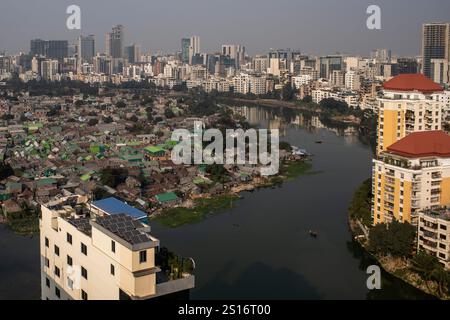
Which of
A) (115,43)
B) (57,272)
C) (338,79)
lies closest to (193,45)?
(115,43)

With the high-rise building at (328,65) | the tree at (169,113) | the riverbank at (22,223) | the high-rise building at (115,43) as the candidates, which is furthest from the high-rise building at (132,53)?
the riverbank at (22,223)

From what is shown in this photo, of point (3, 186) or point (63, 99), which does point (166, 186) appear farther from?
point (63, 99)

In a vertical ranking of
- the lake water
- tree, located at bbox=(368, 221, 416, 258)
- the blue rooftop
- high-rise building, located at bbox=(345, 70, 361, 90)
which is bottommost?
the lake water

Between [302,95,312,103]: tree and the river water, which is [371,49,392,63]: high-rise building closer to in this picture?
[302,95,312,103]: tree

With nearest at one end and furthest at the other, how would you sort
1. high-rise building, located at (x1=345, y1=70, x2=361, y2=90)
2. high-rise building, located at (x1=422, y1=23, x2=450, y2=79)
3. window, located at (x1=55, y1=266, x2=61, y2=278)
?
1. window, located at (x1=55, y1=266, x2=61, y2=278)
2. high-rise building, located at (x1=345, y1=70, x2=361, y2=90)
3. high-rise building, located at (x1=422, y1=23, x2=450, y2=79)

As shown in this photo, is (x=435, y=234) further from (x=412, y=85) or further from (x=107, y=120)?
(x=107, y=120)

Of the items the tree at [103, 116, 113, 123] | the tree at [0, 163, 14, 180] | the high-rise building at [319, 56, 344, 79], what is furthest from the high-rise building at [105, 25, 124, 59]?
the tree at [0, 163, 14, 180]

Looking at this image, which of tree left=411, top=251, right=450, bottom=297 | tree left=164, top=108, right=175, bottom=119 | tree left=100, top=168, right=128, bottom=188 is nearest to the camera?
tree left=411, top=251, right=450, bottom=297

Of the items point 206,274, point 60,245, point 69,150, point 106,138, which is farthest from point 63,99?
point 60,245

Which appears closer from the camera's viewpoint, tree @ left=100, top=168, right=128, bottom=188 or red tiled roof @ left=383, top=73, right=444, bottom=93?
red tiled roof @ left=383, top=73, right=444, bottom=93
